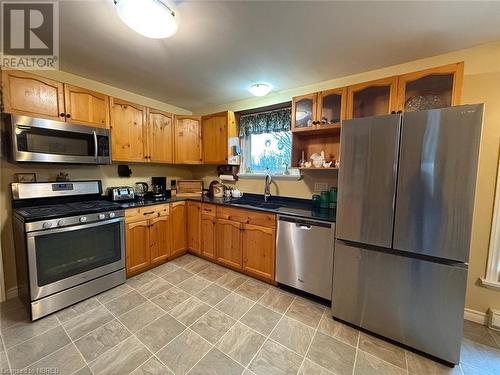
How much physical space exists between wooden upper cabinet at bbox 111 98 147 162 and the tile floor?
1.64 meters

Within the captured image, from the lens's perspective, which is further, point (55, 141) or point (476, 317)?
point (55, 141)

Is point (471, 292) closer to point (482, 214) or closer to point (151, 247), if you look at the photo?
point (482, 214)

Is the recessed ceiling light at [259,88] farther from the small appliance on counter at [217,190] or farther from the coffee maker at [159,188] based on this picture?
the coffee maker at [159,188]

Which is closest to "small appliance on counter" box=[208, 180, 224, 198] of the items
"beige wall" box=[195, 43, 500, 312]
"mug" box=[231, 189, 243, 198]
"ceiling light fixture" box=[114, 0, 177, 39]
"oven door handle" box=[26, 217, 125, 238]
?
"mug" box=[231, 189, 243, 198]

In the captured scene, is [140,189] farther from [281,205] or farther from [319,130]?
[319,130]

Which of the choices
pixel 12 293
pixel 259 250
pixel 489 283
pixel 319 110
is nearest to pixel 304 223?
pixel 259 250

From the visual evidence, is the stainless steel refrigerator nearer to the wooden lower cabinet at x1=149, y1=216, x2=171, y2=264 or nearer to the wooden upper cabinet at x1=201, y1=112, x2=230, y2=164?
the wooden upper cabinet at x1=201, y1=112, x2=230, y2=164

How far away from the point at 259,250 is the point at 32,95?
2708mm

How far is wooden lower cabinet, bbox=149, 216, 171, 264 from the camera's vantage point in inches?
103

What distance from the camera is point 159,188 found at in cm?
314

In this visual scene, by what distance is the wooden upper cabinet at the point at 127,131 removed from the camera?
246 cm

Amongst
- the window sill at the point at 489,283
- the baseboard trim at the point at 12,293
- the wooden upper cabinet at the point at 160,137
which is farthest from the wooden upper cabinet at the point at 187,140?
the window sill at the point at 489,283

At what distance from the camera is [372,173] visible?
1567 mm

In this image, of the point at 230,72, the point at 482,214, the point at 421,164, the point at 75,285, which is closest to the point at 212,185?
the point at 230,72
